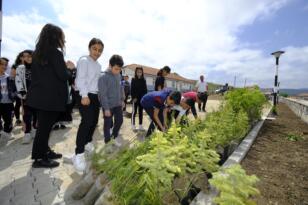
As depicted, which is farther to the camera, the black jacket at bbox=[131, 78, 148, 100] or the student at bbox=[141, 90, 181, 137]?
the black jacket at bbox=[131, 78, 148, 100]

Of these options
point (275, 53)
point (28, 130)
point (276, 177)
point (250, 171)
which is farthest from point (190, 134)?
point (275, 53)

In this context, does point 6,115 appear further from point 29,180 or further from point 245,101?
point 245,101

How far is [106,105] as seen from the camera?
4156 mm

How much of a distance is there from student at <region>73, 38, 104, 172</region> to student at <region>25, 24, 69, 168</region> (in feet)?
0.82

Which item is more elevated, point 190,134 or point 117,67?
point 117,67

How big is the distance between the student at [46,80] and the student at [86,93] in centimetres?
25

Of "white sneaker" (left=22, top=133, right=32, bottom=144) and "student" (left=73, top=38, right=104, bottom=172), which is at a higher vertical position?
"student" (left=73, top=38, right=104, bottom=172)

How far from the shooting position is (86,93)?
3.49m

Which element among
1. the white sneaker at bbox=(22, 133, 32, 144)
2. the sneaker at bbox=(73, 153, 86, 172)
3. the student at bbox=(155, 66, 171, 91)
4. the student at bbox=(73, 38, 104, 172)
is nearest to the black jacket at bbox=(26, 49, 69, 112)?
the student at bbox=(73, 38, 104, 172)

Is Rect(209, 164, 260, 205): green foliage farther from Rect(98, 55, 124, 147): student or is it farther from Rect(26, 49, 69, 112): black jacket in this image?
Rect(98, 55, 124, 147): student

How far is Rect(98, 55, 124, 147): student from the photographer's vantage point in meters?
4.20

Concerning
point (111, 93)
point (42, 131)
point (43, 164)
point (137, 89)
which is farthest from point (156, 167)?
point (137, 89)

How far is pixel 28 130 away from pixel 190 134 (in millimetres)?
3615

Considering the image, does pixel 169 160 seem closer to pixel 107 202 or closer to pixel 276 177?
pixel 107 202
